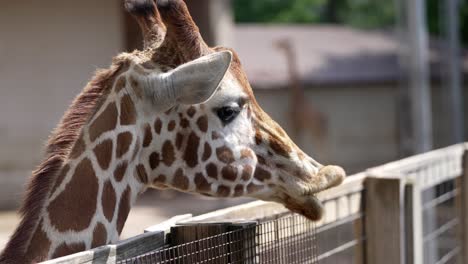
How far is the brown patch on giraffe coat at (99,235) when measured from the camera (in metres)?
3.08

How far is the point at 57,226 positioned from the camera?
2.98m

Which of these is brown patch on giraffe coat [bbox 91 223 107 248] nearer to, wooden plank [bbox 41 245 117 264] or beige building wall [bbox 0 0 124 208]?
wooden plank [bbox 41 245 117 264]

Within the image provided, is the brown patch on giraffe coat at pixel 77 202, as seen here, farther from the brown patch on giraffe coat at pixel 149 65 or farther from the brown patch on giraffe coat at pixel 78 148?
the brown patch on giraffe coat at pixel 149 65

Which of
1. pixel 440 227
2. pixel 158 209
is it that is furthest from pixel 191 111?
pixel 158 209

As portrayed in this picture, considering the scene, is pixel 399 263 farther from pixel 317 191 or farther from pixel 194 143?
pixel 194 143

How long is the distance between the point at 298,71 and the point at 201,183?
1591 cm

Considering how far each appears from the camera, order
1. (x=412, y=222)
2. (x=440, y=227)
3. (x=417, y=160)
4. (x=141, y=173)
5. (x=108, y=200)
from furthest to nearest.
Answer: (x=440, y=227) < (x=417, y=160) < (x=412, y=222) < (x=141, y=173) < (x=108, y=200)

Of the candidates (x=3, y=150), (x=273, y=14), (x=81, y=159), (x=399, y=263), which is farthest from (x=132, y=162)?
(x=273, y=14)

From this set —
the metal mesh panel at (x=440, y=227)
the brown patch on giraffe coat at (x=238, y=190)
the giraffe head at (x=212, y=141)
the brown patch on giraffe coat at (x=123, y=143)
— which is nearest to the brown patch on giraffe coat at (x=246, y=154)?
the giraffe head at (x=212, y=141)

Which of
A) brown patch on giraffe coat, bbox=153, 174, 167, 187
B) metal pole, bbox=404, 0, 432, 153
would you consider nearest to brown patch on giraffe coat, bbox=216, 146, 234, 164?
brown patch on giraffe coat, bbox=153, 174, 167, 187

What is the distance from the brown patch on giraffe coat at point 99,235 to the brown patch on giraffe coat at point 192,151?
0.41 m

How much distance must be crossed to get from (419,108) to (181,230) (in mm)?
8946

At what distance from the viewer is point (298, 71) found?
19125mm

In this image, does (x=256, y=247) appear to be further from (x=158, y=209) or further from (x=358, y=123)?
(x=358, y=123)
